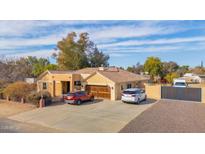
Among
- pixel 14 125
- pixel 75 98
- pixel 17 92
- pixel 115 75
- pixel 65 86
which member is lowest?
pixel 14 125

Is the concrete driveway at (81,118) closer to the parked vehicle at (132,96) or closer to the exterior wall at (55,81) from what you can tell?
the parked vehicle at (132,96)

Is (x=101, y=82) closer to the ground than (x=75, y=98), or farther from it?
farther from it

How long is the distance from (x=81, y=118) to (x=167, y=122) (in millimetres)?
5463

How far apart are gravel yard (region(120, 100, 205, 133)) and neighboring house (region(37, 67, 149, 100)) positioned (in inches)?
233

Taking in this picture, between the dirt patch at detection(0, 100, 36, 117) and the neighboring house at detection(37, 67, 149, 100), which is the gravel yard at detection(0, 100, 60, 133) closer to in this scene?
the dirt patch at detection(0, 100, 36, 117)

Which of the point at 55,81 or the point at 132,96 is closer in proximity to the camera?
the point at 132,96

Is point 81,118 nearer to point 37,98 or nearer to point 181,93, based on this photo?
point 37,98

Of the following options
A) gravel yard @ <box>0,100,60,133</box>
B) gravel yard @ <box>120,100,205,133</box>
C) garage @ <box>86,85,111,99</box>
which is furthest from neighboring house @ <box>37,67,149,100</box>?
gravel yard @ <box>0,100,60,133</box>

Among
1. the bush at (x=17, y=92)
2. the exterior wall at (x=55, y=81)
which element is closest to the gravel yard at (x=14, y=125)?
the bush at (x=17, y=92)

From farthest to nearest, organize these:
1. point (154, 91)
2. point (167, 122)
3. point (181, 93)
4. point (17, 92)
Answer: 1. point (154, 91)
2. point (181, 93)
3. point (17, 92)
4. point (167, 122)

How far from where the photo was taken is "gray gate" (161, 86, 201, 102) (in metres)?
18.0

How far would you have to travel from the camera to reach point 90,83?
2050 cm

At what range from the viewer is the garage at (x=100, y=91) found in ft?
62.9

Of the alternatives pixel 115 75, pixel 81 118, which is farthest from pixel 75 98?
pixel 115 75
